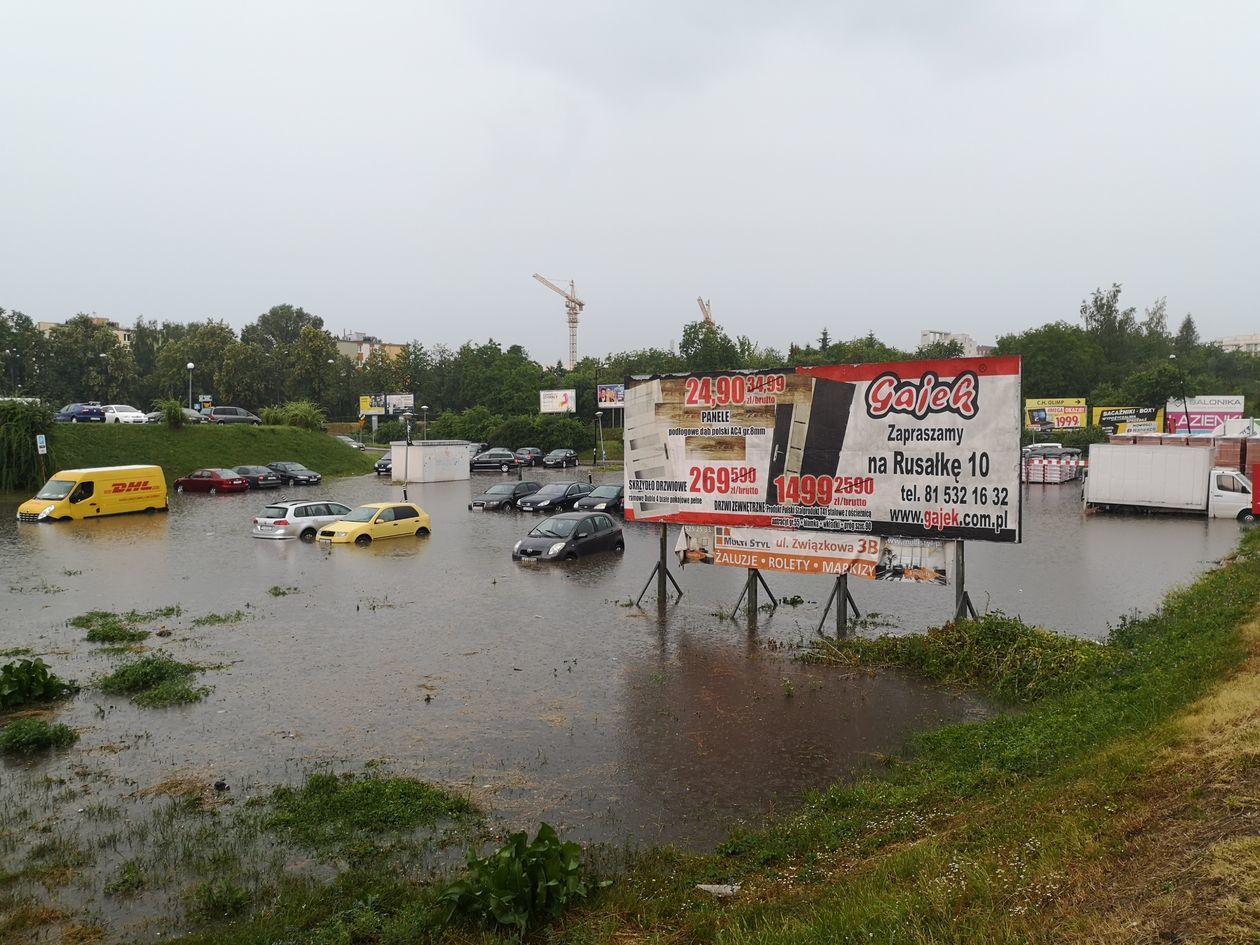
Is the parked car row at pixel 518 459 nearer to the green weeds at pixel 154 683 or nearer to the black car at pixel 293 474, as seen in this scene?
the black car at pixel 293 474

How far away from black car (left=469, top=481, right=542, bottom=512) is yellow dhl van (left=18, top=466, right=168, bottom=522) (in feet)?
44.0

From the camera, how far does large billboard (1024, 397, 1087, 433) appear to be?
2977 inches

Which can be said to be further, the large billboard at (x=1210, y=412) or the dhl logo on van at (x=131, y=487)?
the large billboard at (x=1210, y=412)

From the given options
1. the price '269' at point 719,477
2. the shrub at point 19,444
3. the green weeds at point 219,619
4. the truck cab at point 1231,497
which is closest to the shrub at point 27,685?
the green weeds at point 219,619

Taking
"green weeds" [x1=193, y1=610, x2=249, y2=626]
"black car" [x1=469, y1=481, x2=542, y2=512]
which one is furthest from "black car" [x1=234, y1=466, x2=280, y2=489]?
"green weeds" [x1=193, y1=610, x2=249, y2=626]

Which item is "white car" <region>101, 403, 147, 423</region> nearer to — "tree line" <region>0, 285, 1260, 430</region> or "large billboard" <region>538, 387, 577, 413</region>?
"tree line" <region>0, 285, 1260, 430</region>

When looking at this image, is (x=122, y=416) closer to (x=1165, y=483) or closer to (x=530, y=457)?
(x=530, y=457)

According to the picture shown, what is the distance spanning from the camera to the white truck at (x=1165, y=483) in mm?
33656

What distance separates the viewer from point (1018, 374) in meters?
14.0

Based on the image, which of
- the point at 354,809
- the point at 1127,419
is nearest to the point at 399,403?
the point at 1127,419

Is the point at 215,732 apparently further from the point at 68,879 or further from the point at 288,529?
the point at 288,529

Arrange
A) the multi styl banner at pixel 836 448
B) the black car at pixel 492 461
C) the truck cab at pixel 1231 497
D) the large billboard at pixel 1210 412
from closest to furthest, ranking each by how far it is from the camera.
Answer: the multi styl banner at pixel 836 448 → the truck cab at pixel 1231 497 → the black car at pixel 492 461 → the large billboard at pixel 1210 412

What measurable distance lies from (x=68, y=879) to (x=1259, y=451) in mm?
49191

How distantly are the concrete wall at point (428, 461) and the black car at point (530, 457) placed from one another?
925 centimetres
